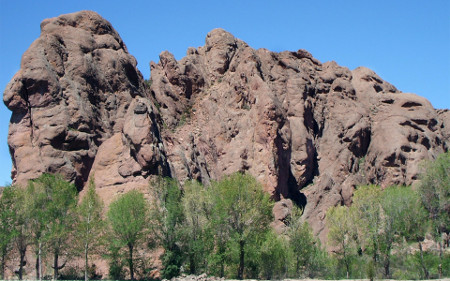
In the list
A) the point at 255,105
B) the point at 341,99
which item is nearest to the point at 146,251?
the point at 255,105

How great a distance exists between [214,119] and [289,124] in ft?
41.1

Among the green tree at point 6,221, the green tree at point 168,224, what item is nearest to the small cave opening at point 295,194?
the green tree at point 168,224

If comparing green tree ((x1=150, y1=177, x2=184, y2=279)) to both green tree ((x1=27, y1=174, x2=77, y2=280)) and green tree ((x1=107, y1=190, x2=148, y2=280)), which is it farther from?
green tree ((x1=27, y1=174, x2=77, y2=280))

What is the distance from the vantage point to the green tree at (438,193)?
6122cm

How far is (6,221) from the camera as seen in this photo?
51375 mm

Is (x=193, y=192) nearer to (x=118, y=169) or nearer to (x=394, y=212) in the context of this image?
(x=118, y=169)

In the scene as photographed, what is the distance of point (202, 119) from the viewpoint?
8831 cm

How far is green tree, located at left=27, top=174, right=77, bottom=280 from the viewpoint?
169 ft

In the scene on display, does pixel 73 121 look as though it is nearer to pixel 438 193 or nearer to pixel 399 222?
pixel 399 222

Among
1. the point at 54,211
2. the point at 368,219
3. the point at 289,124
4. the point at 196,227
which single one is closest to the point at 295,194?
the point at 289,124

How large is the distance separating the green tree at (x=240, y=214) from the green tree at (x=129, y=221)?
7.72 metres

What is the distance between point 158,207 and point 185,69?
141 feet

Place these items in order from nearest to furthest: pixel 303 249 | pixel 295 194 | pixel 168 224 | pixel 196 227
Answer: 1. pixel 168 224
2. pixel 196 227
3. pixel 303 249
4. pixel 295 194

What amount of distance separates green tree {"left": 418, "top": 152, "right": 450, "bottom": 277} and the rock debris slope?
2005 centimetres
